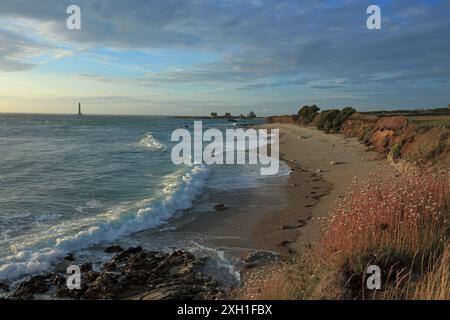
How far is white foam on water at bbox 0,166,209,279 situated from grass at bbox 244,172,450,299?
19.1 feet

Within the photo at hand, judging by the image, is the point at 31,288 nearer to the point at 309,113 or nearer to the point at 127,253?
the point at 127,253

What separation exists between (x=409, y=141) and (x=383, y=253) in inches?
700

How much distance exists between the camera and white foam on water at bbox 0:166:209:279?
9375mm

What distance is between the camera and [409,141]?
21.8 meters

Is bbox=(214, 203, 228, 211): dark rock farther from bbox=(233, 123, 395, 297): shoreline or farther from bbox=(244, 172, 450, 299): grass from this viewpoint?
bbox=(244, 172, 450, 299): grass

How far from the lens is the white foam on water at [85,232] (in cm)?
938

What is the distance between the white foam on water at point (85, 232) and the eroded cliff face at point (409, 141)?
339 inches

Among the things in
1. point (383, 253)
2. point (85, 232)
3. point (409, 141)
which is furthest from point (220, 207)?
point (409, 141)

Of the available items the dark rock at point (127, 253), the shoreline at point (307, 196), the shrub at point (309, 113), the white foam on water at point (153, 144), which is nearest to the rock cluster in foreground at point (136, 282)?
the dark rock at point (127, 253)

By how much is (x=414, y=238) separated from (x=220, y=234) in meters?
6.50

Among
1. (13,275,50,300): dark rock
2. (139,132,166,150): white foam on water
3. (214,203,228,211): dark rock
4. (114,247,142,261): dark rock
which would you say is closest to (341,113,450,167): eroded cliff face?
(214,203,228,211): dark rock

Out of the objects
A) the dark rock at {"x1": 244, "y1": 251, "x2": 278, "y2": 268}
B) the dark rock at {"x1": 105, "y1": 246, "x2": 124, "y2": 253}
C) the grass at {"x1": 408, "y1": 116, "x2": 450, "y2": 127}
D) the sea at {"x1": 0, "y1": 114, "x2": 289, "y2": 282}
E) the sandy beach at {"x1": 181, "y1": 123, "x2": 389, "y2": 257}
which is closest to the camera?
the dark rock at {"x1": 244, "y1": 251, "x2": 278, "y2": 268}

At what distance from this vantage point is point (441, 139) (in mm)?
17875
